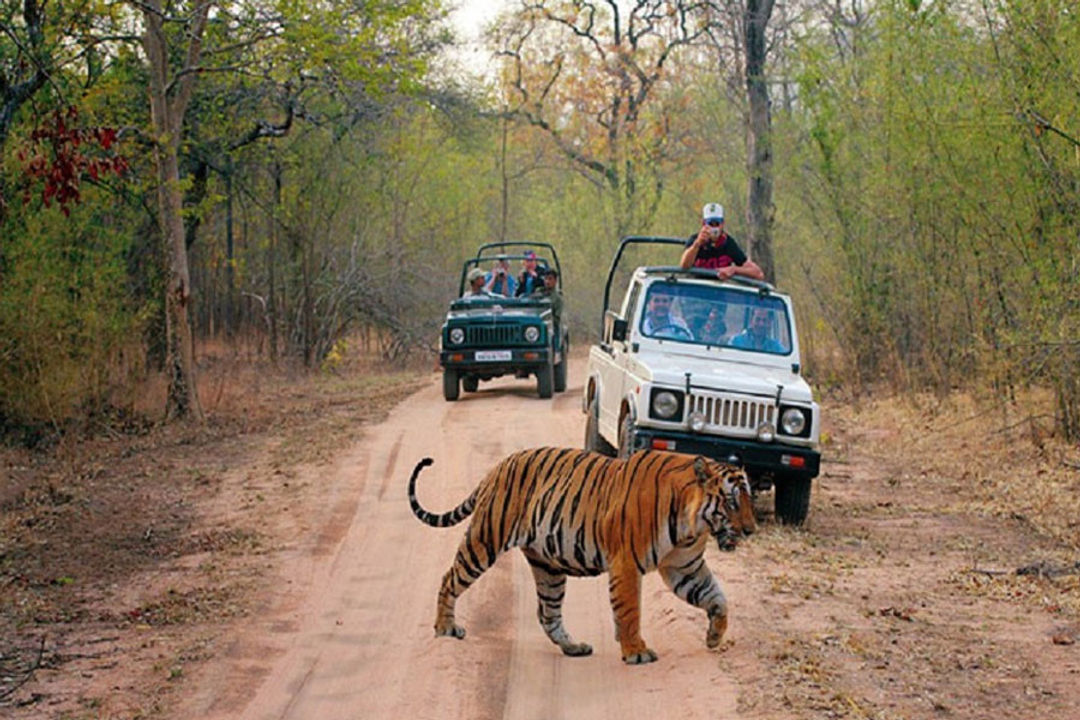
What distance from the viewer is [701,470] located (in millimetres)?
6531

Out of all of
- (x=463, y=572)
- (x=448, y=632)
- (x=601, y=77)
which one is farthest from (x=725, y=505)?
(x=601, y=77)

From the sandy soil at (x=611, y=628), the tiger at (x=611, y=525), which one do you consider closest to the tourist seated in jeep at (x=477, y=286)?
the sandy soil at (x=611, y=628)

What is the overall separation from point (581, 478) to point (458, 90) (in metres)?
24.4

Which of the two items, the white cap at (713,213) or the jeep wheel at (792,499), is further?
the white cap at (713,213)

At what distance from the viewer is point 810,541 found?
10.0 m

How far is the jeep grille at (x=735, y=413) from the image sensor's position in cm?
991

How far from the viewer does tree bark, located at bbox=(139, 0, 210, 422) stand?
55.0 ft

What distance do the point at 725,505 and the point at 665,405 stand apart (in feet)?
11.2

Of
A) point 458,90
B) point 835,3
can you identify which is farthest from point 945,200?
point 835,3

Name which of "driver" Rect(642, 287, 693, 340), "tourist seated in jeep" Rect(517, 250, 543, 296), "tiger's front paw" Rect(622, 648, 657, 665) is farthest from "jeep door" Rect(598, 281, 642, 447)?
"tourist seated in jeep" Rect(517, 250, 543, 296)

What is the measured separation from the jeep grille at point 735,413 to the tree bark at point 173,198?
9156 mm

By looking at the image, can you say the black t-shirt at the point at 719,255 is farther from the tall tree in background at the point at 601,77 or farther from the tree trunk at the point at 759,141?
the tall tree in background at the point at 601,77

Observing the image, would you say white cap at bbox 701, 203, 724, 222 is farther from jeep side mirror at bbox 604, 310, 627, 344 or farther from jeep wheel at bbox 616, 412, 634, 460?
jeep wheel at bbox 616, 412, 634, 460

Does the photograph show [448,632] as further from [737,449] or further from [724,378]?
[724,378]
